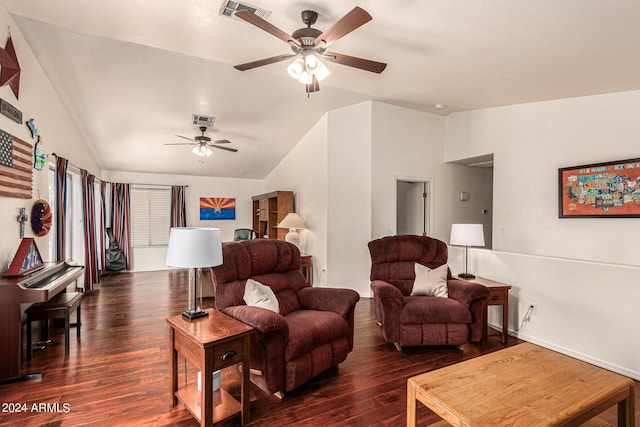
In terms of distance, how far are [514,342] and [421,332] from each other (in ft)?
3.66

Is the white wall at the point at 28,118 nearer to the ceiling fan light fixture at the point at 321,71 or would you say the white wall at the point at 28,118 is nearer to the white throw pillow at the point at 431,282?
the ceiling fan light fixture at the point at 321,71

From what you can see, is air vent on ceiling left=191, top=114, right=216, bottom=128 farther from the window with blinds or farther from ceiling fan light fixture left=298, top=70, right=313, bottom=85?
the window with blinds

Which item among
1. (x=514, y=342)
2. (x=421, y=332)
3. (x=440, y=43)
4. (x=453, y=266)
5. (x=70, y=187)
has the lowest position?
(x=514, y=342)

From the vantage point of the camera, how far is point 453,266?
423cm

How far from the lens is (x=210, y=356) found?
1813 millimetres

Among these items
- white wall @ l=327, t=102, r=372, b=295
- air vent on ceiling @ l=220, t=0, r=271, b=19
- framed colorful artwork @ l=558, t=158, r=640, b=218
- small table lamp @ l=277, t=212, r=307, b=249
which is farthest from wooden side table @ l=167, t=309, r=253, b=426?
framed colorful artwork @ l=558, t=158, r=640, b=218

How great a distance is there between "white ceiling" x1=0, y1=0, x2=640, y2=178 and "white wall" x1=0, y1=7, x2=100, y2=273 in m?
0.14

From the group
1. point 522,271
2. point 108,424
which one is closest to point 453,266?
point 522,271

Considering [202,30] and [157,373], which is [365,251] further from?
[202,30]

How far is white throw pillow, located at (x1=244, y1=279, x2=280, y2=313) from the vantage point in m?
2.49

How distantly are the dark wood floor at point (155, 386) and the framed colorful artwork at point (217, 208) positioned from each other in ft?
14.4

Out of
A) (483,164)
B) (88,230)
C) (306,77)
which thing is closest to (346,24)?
(306,77)

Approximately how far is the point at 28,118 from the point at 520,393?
15.1 ft

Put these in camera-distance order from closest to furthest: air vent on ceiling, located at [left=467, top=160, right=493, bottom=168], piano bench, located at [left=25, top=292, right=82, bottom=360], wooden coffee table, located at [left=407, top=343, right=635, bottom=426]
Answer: wooden coffee table, located at [left=407, top=343, right=635, bottom=426] < piano bench, located at [left=25, top=292, right=82, bottom=360] < air vent on ceiling, located at [left=467, top=160, right=493, bottom=168]
